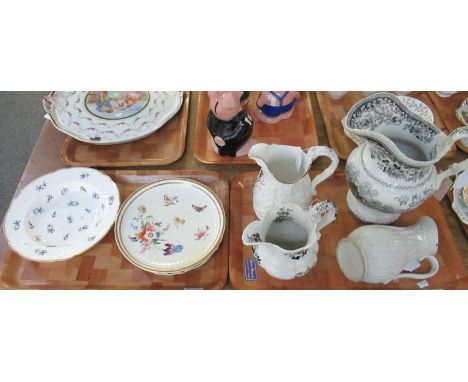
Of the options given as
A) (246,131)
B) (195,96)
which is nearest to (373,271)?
(246,131)

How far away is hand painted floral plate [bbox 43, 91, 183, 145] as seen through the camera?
0.97m

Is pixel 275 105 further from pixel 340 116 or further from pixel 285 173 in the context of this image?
pixel 285 173

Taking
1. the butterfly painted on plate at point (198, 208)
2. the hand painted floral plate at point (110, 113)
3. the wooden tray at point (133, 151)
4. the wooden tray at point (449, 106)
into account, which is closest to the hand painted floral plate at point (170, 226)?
the butterfly painted on plate at point (198, 208)

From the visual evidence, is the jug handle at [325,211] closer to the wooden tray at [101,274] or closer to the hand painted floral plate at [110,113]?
the wooden tray at [101,274]

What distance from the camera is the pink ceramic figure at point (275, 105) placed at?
A: 0.97 metres

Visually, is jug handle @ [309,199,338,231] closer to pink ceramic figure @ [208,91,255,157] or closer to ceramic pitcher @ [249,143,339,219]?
ceramic pitcher @ [249,143,339,219]

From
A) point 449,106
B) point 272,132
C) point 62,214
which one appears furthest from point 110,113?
point 449,106

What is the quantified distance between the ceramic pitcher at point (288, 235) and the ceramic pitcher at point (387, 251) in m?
0.11

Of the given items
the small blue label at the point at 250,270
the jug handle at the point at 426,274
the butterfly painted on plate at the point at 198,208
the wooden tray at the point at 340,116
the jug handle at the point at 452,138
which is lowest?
the small blue label at the point at 250,270

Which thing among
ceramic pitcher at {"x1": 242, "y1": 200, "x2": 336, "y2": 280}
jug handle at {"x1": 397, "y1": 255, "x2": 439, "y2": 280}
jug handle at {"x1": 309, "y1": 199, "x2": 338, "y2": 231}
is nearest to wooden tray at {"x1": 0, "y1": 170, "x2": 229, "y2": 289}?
ceramic pitcher at {"x1": 242, "y1": 200, "x2": 336, "y2": 280}

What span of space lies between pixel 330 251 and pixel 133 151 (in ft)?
2.01

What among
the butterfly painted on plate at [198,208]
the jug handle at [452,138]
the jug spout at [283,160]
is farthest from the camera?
the butterfly painted on plate at [198,208]

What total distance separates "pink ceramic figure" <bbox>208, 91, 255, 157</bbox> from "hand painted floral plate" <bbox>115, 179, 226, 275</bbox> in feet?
0.48
